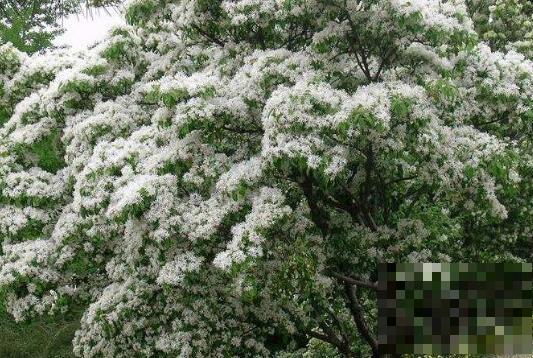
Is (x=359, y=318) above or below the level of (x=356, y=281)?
below

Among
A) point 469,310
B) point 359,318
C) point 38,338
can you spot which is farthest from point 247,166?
point 38,338

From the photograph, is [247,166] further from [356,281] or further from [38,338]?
[38,338]

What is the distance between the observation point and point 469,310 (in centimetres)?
612

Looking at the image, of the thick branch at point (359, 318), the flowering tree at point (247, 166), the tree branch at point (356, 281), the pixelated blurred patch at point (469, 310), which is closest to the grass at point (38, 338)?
the flowering tree at point (247, 166)

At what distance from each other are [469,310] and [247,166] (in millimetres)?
2644

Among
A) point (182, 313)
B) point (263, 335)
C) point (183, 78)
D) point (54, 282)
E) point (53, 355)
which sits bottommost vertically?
point (53, 355)

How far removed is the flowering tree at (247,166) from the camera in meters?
6.04

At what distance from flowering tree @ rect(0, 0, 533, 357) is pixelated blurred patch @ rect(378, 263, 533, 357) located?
0.78 meters

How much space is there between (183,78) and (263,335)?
3.39 metres

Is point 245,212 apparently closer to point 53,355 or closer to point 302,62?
point 302,62

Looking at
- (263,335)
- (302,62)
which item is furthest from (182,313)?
(302,62)

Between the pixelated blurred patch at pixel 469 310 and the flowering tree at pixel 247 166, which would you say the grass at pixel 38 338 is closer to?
the flowering tree at pixel 247 166

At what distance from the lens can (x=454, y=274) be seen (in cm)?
618

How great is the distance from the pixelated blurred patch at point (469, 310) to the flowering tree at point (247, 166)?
777mm
